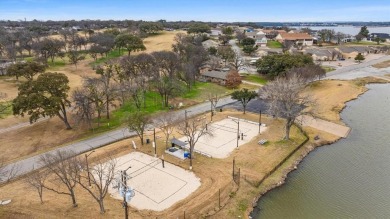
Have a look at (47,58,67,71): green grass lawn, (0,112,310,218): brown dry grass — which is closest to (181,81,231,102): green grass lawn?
(0,112,310,218): brown dry grass

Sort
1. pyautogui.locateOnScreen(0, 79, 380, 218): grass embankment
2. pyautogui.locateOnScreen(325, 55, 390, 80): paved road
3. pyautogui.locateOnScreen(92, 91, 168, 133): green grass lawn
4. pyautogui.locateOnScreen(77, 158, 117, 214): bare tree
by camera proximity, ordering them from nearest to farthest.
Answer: pyautogui.locateOnScreen(77, 158, 117, 214): bare tree, pyautogui.locateOnScreen(0, 79, 380, 218): grass embankment, pyautogui.locateOnScreen(92, 91, 168, 133): green grass lawn, pyautogui.locateOnScreen(325, 55, 390, 80): paved road

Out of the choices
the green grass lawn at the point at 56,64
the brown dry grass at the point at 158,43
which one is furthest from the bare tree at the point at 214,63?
the green grass lawn at the point at 56,64

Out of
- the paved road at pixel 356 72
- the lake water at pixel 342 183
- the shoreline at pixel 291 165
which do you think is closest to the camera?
the lake water at pixel 342 183

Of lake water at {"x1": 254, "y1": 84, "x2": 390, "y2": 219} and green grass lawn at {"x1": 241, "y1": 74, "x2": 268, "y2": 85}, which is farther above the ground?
green grass lawn at {"x1": 241, "y1": 74, "x2": 268, "y2": 85}

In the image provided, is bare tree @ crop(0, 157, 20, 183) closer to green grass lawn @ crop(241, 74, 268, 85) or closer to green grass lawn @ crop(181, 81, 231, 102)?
green grass lawn @ crop(181, 81, 231, 102)

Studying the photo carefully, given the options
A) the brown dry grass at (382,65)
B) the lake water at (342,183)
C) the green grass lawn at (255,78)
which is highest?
the brown dry grass at (382,65)

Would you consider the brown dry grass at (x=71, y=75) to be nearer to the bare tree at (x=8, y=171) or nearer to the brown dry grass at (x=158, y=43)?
the brown dry grass at (x=158, y=43)
